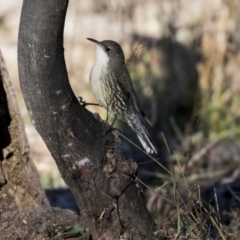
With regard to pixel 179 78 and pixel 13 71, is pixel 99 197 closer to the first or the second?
pixel 179 78

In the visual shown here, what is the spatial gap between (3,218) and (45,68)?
1.27m

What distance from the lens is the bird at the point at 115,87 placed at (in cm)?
553

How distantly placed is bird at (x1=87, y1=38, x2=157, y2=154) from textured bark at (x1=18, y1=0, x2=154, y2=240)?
3.94ft

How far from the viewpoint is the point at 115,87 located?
5.53 m

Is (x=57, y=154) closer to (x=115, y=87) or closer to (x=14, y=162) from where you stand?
(x=14, y=162)

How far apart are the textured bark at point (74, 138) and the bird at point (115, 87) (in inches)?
47.2

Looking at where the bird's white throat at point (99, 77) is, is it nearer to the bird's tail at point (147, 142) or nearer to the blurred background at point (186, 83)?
the bird's tail at point (147, 142)

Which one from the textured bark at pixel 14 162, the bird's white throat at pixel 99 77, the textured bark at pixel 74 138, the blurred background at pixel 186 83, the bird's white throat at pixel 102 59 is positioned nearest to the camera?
the textured bark at pixel 74 138

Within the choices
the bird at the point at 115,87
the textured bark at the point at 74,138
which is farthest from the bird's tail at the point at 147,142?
the textured bark at the point at 74,138

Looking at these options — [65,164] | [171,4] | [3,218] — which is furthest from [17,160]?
[171,4]

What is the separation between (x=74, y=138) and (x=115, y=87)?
144cm

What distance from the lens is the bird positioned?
5527mm

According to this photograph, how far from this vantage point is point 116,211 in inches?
169

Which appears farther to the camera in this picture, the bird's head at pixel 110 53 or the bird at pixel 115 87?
the bird's head at pixel 110 53
